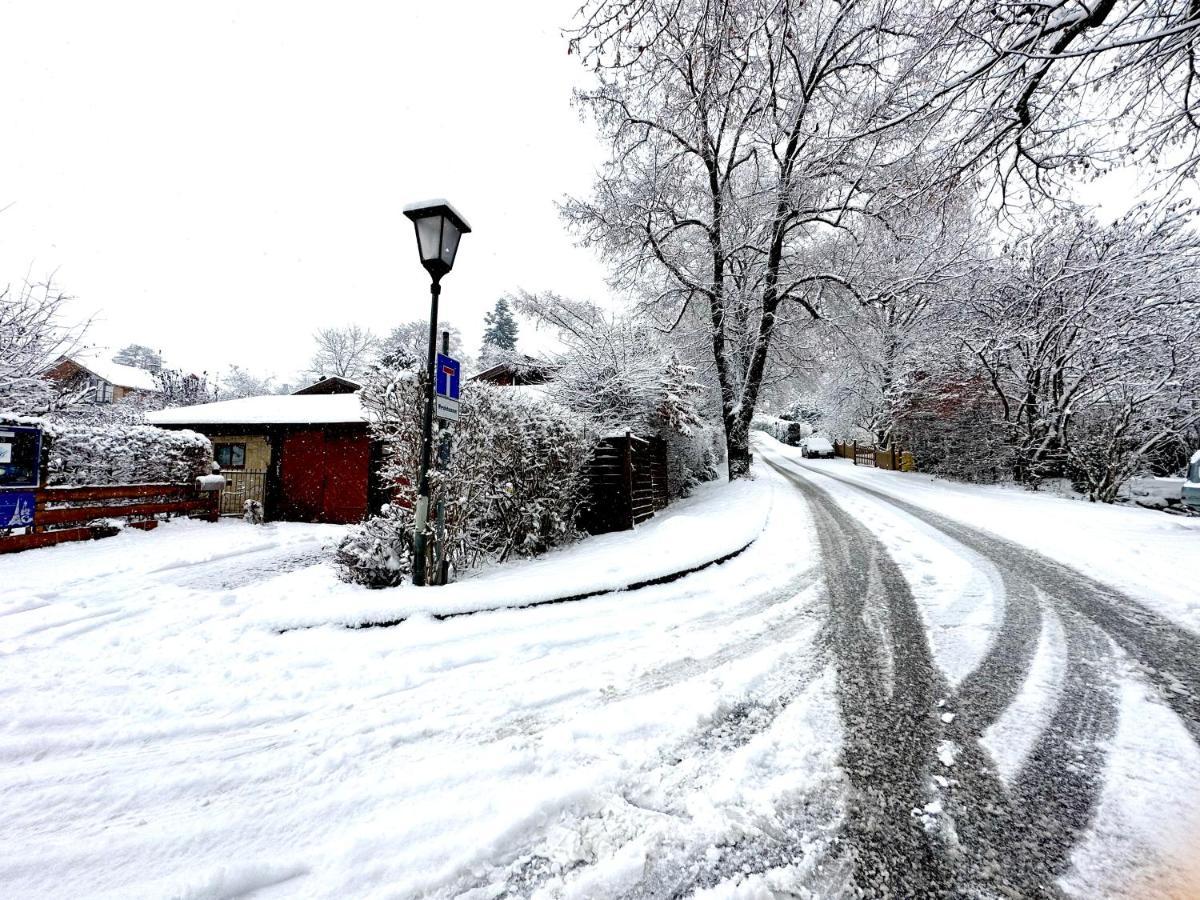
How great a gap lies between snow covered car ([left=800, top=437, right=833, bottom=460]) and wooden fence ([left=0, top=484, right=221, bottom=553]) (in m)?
32.3

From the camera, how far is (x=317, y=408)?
1257 centimetres

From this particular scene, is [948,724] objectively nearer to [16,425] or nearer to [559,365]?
[559,365]

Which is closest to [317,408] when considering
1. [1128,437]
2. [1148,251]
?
[1148,251]

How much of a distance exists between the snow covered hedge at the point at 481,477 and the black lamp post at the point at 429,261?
270 millimetres

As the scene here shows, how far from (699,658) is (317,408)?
12856 millimetres

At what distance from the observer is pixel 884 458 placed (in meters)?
22.5

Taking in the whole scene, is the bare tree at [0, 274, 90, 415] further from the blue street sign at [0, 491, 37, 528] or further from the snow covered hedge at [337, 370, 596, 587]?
the snow covered hedge at [337, 370, 596, 587]

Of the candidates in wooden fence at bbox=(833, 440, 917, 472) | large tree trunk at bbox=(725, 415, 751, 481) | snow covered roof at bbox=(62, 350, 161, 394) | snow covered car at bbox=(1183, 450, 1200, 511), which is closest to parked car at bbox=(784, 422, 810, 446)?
wooden fence at bbox=(833, 440, 917, 472)

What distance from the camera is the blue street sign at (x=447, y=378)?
4.64 metres

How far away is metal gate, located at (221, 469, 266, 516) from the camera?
39.8ft

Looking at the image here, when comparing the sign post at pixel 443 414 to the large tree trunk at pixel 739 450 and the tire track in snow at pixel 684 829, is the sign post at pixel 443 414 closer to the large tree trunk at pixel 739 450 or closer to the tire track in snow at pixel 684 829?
the tire track in snow at pixel 684 829

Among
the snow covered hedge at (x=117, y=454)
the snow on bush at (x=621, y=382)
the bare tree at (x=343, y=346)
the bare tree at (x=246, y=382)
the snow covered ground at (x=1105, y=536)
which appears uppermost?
the bare tree at (x=343, y=346)

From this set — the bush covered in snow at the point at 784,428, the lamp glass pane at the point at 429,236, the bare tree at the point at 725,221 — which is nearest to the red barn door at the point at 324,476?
the lamp glass pane at the point at 429,236

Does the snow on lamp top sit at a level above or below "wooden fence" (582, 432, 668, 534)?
above
